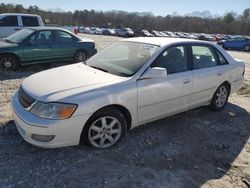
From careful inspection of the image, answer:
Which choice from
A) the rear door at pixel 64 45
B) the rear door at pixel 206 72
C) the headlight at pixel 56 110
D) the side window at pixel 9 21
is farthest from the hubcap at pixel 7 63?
the rear door at pixel 206 72

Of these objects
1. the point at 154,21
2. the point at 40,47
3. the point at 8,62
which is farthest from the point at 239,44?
the point at 154,21

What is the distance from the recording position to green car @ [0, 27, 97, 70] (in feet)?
27.8

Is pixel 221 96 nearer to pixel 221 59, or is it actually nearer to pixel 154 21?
pixel 221 59

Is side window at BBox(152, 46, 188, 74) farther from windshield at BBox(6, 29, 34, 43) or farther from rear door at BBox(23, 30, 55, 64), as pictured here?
windshield at BBox(6, 29, 34, 43)

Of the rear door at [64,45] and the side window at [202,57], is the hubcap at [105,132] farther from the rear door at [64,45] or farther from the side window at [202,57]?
the rear door at [64,45]

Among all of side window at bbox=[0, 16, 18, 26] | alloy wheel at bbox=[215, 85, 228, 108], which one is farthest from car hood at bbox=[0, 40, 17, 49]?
alloy wheel at bbox=[215, 85, 228, 108]

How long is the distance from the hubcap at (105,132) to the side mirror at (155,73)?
0.78m

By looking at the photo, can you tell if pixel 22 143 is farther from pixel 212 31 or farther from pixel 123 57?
pixel 212 31

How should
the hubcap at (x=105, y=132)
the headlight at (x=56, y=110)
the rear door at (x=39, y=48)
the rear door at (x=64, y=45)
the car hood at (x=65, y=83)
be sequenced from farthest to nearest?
the rear door at (x=64, y=45) < the rear door at (x=39, y=48) < the hubcap at (x=105, y=132) < the car hood at (x=65, y=83) < the headlight at (x=56, y=110)

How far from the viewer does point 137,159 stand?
12.7 feet

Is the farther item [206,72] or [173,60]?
[206,72]

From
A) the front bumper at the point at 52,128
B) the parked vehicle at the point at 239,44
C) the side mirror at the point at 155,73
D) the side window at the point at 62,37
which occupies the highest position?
the side window at the point at 62,37

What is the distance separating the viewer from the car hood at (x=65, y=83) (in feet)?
11.9

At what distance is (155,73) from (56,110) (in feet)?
4.92
